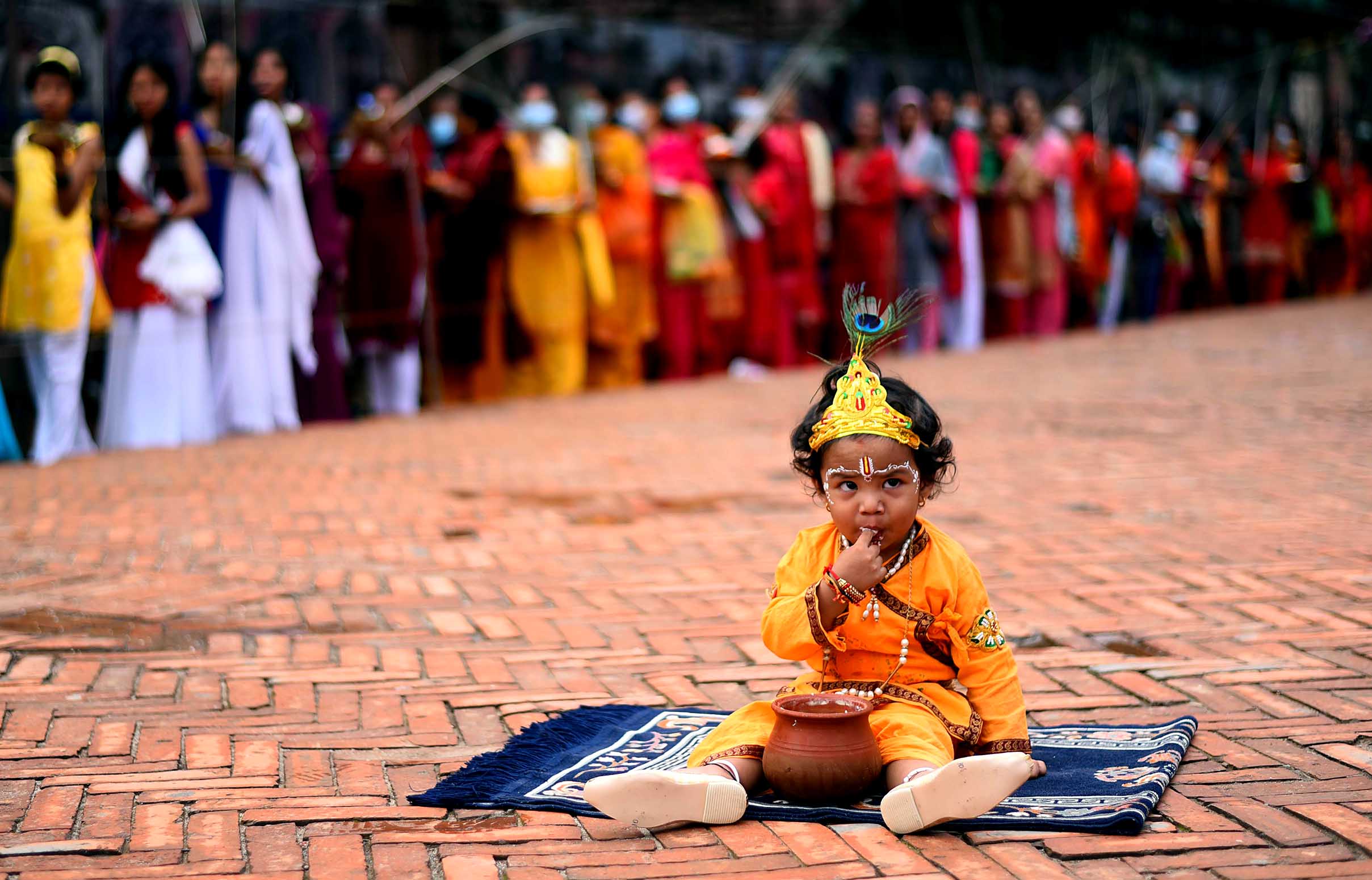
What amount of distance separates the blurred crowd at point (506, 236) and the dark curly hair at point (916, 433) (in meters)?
5.75

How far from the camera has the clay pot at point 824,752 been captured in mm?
2844

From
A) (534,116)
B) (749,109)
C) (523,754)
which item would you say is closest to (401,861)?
(523,754)

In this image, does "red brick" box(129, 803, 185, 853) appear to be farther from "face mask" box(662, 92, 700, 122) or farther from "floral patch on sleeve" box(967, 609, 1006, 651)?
"face mask" box(662, 92, 700, 122)

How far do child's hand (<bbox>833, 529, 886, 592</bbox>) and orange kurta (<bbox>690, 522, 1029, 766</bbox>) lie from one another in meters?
0.06

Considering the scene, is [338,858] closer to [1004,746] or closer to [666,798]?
[666,798]

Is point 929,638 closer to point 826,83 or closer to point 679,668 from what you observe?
point 679,668

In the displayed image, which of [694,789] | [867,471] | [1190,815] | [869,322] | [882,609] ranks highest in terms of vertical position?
[869,322]

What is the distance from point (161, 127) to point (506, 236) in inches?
109

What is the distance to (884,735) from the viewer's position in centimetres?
301

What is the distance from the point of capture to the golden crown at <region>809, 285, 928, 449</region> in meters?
3.00

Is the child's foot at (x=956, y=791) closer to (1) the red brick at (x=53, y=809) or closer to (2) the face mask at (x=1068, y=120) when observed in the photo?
(1) the red brick at (x=53, y=809)

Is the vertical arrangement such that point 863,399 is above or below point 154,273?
below

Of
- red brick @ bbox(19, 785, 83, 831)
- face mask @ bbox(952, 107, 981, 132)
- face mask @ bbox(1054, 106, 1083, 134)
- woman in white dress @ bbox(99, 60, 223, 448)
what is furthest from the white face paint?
face mask @ bbox(1054, 106, 1083, 134)

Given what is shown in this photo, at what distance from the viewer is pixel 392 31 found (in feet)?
35.4
